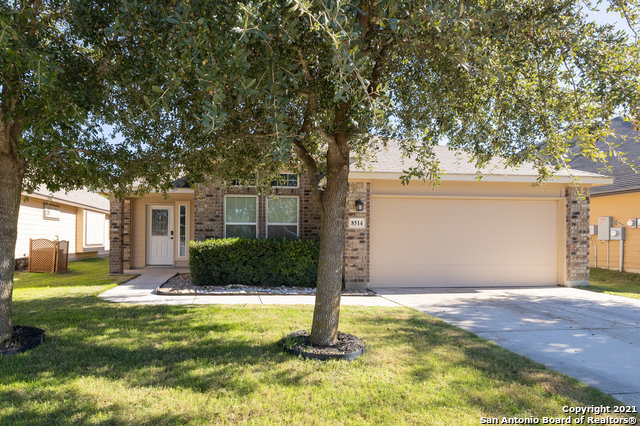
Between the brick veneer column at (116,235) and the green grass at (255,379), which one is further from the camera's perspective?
the brick veneer column at (116,235)

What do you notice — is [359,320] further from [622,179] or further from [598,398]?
[622,179]

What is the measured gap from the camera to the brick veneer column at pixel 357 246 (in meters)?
10.2

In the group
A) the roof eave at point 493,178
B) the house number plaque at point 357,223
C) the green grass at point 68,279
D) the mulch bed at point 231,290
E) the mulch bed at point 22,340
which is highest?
the roof eave at point 493,178

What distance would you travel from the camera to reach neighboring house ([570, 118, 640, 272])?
46.1ft

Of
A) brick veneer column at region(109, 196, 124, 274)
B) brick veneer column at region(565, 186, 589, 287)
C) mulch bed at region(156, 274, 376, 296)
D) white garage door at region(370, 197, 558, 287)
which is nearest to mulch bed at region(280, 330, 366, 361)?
mulch bed at region(156, 274, 376, 296)

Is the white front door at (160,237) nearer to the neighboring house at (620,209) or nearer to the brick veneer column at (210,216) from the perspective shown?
the brick veneer column at (210,216)

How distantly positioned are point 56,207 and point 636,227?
21.3 meters

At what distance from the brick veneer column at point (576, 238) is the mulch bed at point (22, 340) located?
11.4 m

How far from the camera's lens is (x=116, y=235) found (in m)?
12.6

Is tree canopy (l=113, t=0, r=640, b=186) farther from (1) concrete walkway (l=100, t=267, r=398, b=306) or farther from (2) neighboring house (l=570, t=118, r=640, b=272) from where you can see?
(2) neighboring house (l=570, t=118, r=640, b=272)

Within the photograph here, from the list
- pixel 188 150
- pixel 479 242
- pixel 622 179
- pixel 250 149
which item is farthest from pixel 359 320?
pixel 622 179

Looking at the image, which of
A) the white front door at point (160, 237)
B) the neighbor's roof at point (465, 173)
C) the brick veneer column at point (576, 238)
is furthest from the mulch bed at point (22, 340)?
the brick veneer column at point (576, 238)

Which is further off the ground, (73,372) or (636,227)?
(636,227)

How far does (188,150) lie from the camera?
6.00 metres
